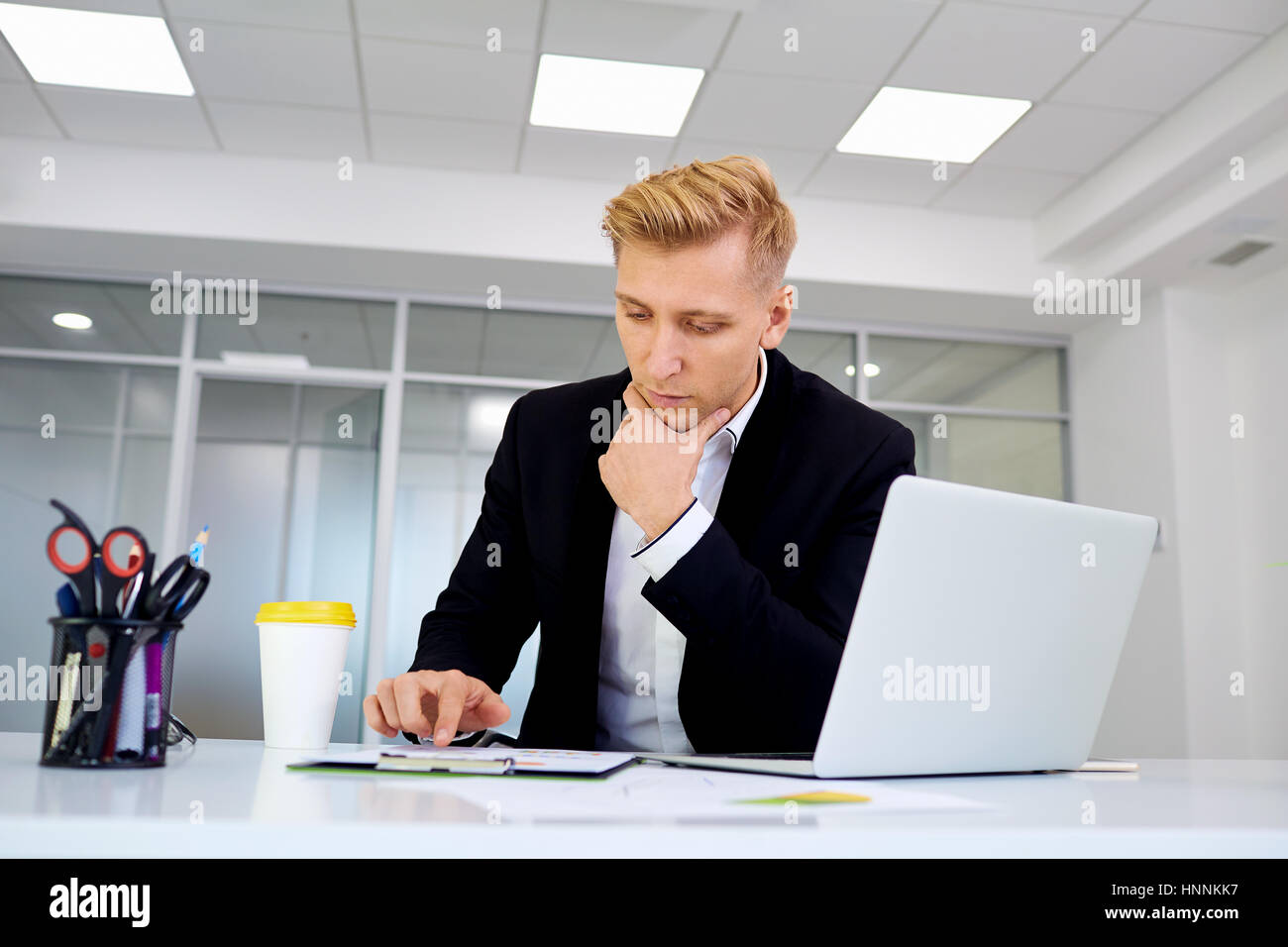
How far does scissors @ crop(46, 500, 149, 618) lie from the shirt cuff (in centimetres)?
45

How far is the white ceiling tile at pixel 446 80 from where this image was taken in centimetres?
359

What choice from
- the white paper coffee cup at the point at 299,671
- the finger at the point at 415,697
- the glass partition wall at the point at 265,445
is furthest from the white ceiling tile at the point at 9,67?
the finger at the point at 415,697

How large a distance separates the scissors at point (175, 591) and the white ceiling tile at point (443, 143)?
11.7ft

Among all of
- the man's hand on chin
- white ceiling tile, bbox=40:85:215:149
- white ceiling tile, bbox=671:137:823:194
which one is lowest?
the man's hand on chin

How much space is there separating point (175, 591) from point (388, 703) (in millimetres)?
295

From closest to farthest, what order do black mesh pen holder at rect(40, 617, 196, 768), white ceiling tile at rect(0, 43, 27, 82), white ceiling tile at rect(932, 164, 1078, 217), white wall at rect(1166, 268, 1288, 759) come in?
black mesh pen holder at rect(40, 617, 196, 768)
white ceiling tile at rect(0, 43, 27, 82)
white ceiling tile at rect(932, 164, 1078, 217)
white wall at rect(1166, 268, 1288, 759)

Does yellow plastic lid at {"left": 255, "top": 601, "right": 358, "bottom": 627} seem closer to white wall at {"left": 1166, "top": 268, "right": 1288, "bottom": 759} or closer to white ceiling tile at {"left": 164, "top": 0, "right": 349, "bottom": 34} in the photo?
white ceiling tile at {"left": 164, "top": 0, "right": 349, "bottom": 34}

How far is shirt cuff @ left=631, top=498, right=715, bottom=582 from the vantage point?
997mm

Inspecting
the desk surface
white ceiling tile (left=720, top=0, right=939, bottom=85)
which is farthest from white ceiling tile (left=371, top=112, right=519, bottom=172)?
the desk surface

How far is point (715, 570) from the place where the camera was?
1.00m

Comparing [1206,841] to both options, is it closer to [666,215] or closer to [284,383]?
[666,215]

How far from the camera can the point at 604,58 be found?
3.58 meters

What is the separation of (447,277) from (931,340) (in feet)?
8.16

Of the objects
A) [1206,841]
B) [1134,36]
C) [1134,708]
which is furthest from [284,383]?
[1206,841]
